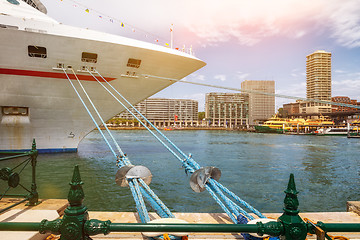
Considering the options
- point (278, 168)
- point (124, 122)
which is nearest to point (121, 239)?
point (278, 168)

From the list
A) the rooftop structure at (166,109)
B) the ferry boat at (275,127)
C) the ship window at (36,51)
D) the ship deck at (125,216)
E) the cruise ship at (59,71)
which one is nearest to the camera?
the ship deck at (125,216)

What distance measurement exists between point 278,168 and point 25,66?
19.0m

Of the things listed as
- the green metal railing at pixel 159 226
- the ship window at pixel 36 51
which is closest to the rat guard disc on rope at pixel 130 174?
the green metal railing at pixel 159 226

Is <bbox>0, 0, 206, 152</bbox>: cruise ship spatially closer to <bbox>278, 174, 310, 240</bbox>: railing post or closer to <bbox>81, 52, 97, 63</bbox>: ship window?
<bbox>81, 52, 97, 63</bbox>: ship window

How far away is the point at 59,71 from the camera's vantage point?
15484 millimetres

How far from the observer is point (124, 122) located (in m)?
152

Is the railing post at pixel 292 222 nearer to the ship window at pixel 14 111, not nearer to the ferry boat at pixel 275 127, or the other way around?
the ship window at pixel 14 111

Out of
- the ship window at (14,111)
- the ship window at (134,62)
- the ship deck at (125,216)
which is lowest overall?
the ship deck at (125,216)

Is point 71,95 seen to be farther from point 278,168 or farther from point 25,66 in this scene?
point 278,168

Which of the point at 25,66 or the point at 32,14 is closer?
the point at 25,66

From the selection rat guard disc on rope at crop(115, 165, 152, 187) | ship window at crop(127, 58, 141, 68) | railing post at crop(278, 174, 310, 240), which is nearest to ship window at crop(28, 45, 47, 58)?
ship window at crop(127, 58, 141, 68)

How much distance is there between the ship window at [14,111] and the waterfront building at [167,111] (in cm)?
14979

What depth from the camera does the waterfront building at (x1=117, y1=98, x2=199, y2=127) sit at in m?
168

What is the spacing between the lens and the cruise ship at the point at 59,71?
46.4 ft
